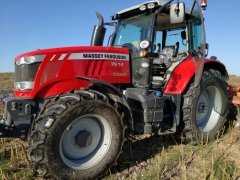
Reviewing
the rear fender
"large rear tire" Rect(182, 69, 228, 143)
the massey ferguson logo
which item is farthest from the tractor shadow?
the massey ferguson logo

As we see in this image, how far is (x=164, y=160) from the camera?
4094 millimetres

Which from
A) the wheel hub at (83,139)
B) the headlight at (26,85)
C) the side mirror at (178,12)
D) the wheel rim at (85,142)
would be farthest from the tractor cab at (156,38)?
the headlight at (26,85)

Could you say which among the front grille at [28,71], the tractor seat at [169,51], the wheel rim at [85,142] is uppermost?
the tractor seat at [169,51]

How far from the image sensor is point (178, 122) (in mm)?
4707

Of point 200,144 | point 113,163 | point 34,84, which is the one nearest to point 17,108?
point 34,84

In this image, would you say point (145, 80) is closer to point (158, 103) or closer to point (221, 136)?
point (158, 103)

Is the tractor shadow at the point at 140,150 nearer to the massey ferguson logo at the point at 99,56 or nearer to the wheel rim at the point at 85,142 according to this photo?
the wheel rim at the point at 85,142

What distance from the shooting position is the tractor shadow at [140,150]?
4074 mm

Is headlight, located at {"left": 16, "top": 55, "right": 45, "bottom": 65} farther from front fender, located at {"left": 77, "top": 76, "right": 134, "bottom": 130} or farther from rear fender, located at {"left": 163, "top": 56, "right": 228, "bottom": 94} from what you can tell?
rear fender, located at {"left": 163, "top": 56, "right": 228, "bottom": 94}

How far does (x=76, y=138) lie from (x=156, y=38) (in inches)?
87.8

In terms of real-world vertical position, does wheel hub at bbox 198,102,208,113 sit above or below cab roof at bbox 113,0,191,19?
below

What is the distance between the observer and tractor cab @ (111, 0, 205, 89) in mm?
4523

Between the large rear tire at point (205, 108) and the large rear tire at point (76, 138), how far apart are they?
1447mm

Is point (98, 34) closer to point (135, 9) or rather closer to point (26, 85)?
point (135, 9)
